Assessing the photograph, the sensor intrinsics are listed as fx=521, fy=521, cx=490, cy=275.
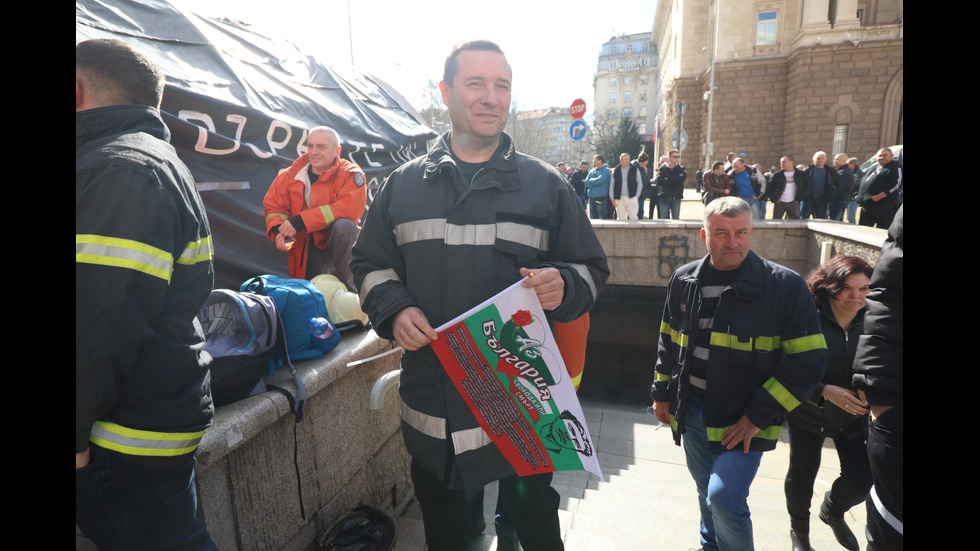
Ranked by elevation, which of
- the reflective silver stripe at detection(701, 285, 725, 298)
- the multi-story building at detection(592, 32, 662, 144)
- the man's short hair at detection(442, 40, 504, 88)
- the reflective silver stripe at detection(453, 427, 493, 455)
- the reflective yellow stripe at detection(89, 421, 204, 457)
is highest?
the multi-story building at detection(592, 32, 662, 144)

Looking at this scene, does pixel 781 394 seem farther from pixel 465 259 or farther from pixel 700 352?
pixel 465 259

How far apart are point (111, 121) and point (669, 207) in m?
12.2

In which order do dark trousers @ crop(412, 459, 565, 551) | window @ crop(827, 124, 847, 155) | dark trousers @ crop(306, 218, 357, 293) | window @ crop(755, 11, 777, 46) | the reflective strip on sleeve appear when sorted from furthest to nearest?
window @ crop(755, 11, 777, 46)
window @ crop(827, 124, 847, 155)
dark trousers @ crop(306, 218, 357, 293)
the reflective strip on sleeve
dark trousers @ crop(412, 459, 565, 551)

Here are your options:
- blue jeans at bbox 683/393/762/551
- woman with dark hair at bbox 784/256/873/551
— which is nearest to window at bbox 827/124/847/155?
woman with dark hair at bbox 784/256/873/551

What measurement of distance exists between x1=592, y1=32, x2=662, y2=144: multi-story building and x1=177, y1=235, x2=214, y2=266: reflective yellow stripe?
82.9m

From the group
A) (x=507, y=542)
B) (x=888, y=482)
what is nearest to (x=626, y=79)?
(x=507, y=542)

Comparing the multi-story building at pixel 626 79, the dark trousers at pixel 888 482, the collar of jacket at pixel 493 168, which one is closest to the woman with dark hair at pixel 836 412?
the dark trousers at pixel 888 482

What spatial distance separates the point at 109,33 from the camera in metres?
4.78

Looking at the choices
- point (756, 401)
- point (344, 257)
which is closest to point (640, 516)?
point (756, 401)

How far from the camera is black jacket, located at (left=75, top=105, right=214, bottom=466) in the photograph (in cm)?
124

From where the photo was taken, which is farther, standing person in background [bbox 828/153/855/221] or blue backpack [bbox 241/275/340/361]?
standing person in background [bbox 828/153/855/221]

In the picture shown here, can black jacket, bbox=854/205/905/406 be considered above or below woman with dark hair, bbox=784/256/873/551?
above

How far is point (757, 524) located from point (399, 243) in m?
3.73

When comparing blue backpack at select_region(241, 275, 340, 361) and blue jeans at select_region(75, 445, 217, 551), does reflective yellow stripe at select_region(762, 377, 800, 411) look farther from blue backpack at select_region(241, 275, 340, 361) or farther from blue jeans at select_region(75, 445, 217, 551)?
blue jeans at select_region(75, 445, 217, 551)
